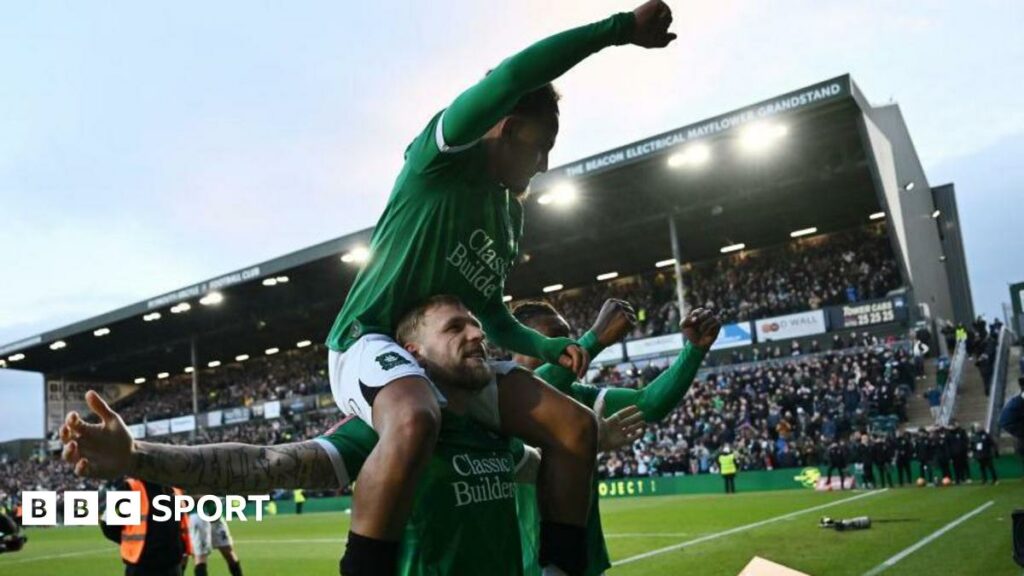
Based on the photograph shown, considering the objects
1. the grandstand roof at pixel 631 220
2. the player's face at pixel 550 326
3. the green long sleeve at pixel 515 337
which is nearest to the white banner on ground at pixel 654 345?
the grandstand roof at pixel 631 220

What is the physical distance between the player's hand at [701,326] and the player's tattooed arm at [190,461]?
2362mm

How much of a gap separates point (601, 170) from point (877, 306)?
→ 11.8 metres

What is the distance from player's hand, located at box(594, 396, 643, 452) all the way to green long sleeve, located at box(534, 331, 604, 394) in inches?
12.0

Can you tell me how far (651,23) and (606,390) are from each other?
2809 millimetres

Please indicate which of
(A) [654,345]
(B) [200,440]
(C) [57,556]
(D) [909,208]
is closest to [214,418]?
(B) [200,440]

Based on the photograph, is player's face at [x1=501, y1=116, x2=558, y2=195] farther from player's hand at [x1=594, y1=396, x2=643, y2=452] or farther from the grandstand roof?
the grandstand roof

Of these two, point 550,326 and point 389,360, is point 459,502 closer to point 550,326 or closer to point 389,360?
point 389,360

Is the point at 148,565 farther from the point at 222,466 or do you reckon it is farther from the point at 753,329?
the point at 753,329

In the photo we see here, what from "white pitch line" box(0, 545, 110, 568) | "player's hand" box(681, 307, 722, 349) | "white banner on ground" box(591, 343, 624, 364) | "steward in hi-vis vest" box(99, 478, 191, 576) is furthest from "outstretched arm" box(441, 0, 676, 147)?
"white banner on ground" box(591, 343, 624, 364)

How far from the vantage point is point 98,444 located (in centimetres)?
276

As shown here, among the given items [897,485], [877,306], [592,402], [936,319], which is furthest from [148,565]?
[936,319]

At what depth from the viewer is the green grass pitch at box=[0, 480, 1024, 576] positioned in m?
10.4

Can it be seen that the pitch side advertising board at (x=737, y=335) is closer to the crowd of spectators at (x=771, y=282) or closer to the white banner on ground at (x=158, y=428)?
the crowd of spectators at (x=771, y=282)

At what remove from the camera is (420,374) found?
331 cm
